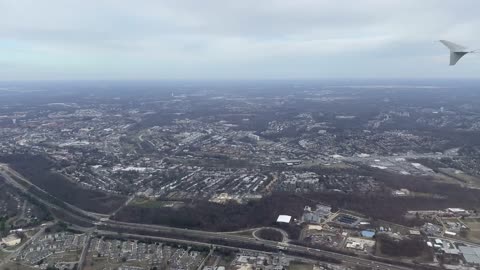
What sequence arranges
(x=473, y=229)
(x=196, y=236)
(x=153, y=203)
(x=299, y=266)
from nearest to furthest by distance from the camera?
(x=299, y=266)
(x=473, y=229)
(x=196, y=236)
(x=153, y=203)

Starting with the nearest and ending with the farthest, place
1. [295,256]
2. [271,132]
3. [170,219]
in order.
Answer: [295,256] < [170,219] < [271,132]

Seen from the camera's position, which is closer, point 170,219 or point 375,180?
point 170,219

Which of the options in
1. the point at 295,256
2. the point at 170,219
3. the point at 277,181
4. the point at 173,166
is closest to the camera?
the point at 295,256

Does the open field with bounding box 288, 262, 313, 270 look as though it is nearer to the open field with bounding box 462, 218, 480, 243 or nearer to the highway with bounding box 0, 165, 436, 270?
the highway with bounding box 0, 165, 436, 270

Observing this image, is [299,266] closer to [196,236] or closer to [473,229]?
[196,236]

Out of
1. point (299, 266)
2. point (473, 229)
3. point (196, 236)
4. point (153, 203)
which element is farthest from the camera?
point (153, 203)

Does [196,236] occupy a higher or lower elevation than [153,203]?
lower

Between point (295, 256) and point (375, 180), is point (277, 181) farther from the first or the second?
point (295, 256)

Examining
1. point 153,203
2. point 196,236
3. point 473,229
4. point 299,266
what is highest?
point 153,203

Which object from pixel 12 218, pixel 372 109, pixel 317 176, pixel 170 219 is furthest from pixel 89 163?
pixel 372 109

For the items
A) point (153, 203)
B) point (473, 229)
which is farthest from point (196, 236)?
point (473, 229)

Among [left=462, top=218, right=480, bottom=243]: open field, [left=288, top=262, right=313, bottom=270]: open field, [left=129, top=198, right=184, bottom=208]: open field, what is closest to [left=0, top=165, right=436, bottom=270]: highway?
[left=288, top=262, right=313, bottom=270]: open field
